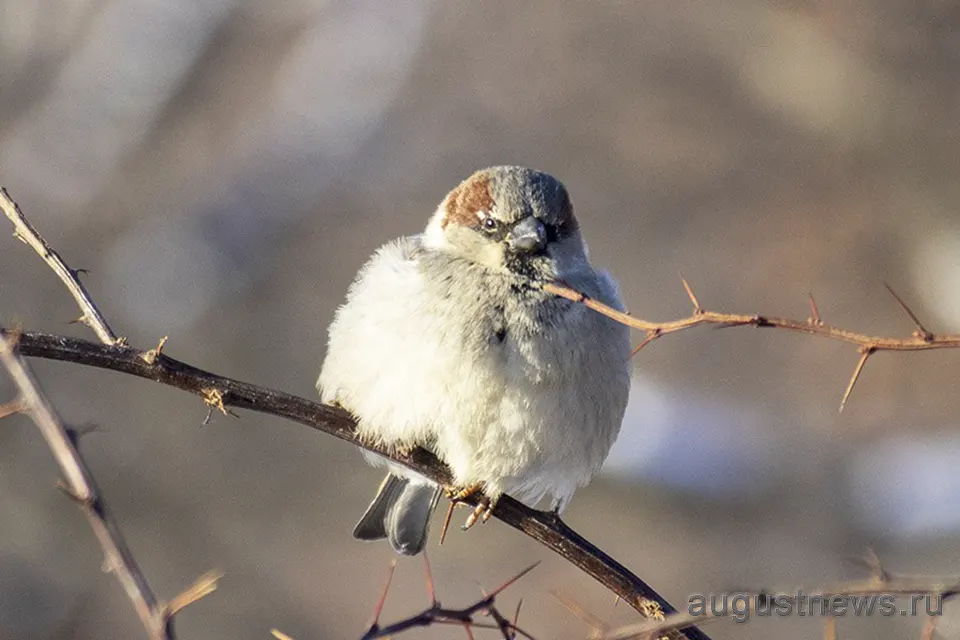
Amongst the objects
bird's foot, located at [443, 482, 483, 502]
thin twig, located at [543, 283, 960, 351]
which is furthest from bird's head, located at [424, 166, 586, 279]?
thin twig, located at [543, 283, 960, 351]

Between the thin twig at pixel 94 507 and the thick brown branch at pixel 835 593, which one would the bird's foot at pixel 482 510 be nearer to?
the thick brown branch at pixel 835 593

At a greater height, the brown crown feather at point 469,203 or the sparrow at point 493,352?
the brown crown feather at point 469,203

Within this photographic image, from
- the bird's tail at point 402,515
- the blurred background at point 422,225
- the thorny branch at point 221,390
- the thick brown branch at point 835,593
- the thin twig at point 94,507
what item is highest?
the blurred background at point 422,225

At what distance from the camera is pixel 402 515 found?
3111mm

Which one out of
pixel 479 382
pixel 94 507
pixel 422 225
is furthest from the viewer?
pixel 422 225

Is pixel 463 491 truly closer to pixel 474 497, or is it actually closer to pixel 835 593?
pixel 474 497

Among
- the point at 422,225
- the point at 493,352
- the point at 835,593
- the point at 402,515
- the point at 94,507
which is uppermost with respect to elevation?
the point at 422,225

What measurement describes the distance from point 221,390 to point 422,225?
20.1ft

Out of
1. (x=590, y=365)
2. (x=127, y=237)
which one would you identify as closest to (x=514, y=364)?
(x=590, y=365)

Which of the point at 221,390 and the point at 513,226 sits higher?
the point at 513,226

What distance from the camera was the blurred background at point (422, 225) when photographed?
18.7 ft

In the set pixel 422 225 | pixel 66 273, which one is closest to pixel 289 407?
pixel 66 273

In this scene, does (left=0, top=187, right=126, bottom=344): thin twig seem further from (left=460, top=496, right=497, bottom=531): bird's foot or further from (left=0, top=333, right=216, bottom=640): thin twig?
(left=460, top=496, right=497, bottom=531): bird's foot

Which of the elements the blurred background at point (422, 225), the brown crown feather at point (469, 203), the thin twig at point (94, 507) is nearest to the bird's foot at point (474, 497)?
the brown crown feather at point (469, 203)
